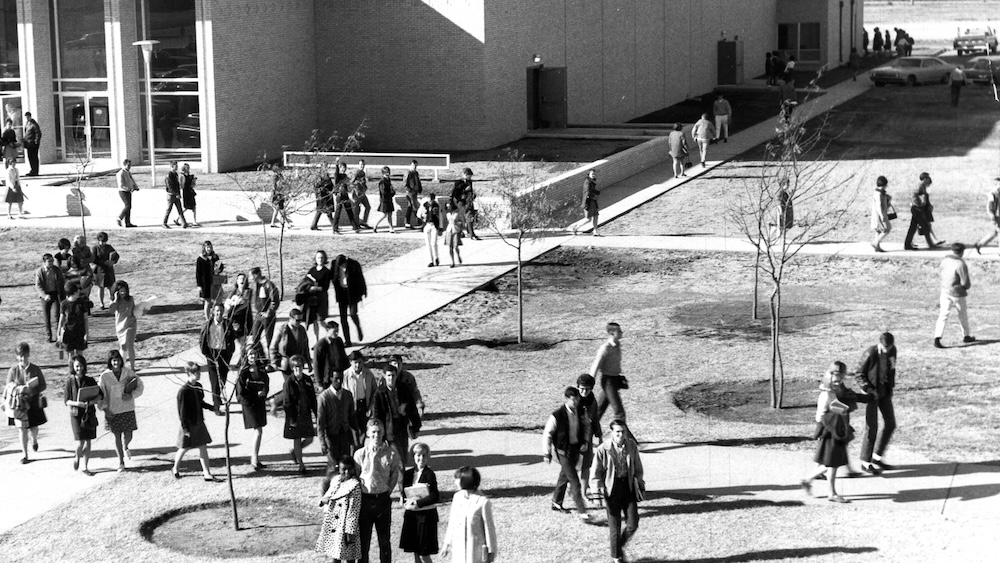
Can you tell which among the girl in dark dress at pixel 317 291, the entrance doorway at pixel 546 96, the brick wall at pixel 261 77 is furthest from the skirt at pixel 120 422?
the entrance doorway at pixel 546 96

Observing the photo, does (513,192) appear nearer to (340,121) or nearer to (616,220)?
(616,220)

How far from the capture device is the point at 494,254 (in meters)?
27.3

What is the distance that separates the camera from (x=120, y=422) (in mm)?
14922

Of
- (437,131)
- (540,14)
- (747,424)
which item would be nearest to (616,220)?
Answer: (437,131)

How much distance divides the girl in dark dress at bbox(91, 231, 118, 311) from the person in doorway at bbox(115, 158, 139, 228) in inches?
292

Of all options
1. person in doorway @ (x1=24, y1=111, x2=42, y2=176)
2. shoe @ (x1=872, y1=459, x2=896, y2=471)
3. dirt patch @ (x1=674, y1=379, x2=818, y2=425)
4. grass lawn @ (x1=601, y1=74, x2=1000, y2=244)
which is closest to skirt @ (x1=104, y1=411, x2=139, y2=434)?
dirt patch @ (x1=674, y1=379, x2=818, y2=425)

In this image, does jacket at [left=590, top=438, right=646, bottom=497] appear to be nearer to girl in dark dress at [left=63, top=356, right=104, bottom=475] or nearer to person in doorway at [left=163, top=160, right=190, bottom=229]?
girl in dark dress at [left=63, top=356, right=104, bottom=475]

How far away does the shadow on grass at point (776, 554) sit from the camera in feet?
40.1

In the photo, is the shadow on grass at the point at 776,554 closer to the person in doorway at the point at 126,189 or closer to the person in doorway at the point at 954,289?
the person in doorway at the point at 954,289

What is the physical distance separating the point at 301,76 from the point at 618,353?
25525 millimetres

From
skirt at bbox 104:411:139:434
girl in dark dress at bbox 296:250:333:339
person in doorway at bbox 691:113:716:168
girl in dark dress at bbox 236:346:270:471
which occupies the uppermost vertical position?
person in doorway at bbox 691:113:716:168

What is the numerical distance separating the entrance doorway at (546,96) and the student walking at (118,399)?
27.4 metres

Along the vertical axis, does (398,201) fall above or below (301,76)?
below

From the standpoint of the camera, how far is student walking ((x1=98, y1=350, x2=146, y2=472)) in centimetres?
1491
